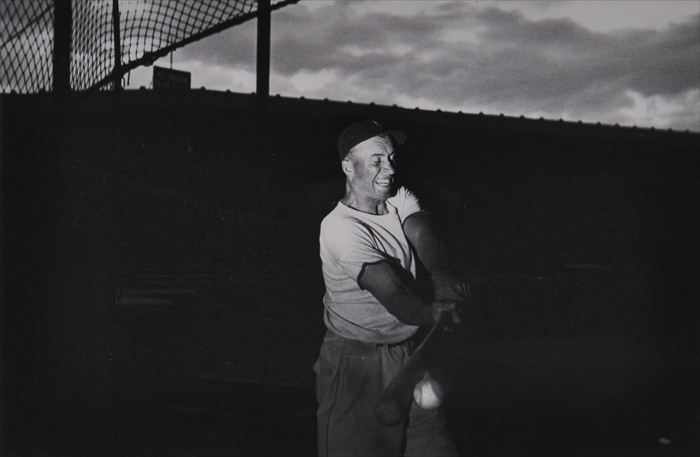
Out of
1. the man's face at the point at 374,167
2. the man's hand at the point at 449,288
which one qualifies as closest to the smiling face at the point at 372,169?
the man's face at the point at 374,167

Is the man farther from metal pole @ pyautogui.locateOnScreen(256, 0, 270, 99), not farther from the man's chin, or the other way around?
metal pole @ pyautogui.locateOnScreen(256, 0, 270, 99)

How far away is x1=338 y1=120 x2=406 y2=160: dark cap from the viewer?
8.96 ft

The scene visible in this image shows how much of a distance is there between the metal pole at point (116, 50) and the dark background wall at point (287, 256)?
111mm

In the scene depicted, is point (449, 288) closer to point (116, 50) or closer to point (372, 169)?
point (372, 169)

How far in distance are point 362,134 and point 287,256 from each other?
14442mm

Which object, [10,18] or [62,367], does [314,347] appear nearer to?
[62,367]

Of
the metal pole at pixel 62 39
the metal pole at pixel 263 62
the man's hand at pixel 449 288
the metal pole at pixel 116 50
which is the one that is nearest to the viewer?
the man's hand at pixel 449 288

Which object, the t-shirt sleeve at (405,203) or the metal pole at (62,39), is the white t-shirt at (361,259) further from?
the metal pole at (62,39)

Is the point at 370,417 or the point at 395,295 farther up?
the point at 395,295

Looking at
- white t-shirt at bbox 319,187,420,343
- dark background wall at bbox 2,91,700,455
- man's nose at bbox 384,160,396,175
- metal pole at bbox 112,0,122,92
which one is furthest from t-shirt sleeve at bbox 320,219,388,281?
metal pole at bbox 112,0,122,92

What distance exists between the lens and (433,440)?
2.69 meters

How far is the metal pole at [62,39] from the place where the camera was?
376 centimetres

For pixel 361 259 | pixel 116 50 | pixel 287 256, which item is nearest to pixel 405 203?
pixel 361 259

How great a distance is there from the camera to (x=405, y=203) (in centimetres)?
285
